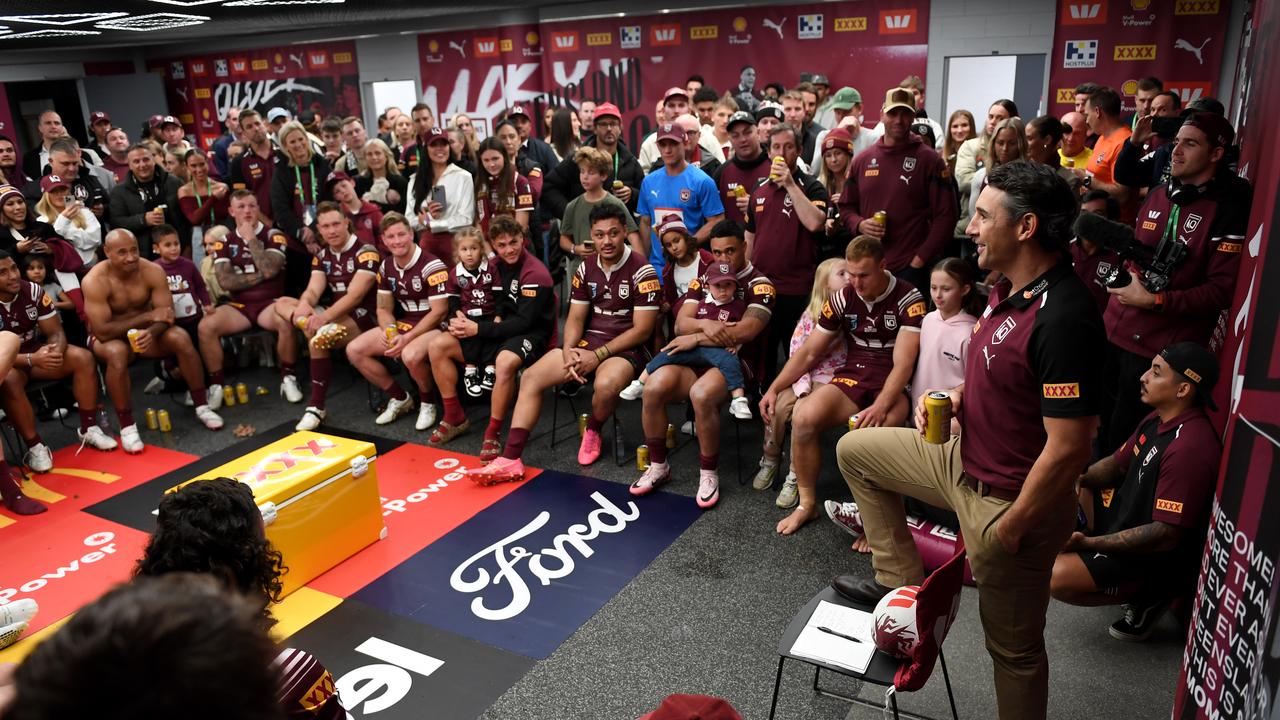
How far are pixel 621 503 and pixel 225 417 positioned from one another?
307 cm

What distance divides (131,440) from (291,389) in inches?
41.3

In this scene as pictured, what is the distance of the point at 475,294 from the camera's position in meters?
5.26

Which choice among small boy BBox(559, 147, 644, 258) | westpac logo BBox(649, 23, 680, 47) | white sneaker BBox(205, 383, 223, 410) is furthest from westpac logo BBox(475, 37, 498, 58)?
white sneaker BBox(205, 383, 223, 410)

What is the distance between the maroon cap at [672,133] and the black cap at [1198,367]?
333 centimetres

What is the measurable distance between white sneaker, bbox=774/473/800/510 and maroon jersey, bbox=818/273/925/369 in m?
0.61

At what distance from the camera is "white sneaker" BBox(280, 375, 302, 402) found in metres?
6.02

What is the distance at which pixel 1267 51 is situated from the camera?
2.85 m

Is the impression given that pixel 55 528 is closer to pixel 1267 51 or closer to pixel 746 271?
pixel 746 271

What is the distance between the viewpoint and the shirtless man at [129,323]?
5.32 metres

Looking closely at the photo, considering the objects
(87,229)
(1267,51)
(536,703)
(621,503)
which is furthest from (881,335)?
(87,229)

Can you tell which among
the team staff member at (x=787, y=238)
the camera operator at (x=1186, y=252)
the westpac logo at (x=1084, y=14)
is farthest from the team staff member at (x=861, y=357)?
the westpac logo at (x=1084, y=14)

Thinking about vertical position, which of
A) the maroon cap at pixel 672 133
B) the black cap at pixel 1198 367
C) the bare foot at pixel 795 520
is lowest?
the bare foot at pixel 795 520

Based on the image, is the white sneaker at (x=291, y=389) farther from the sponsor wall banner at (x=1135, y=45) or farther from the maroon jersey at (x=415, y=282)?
the sponsor wall banner at (x=1135, y=45)

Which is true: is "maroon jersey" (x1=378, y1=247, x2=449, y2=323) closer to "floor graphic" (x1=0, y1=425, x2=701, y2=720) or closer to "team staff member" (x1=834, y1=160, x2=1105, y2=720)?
"floor graphic" (x1=0, y1=425, x2=701, y2=720)
